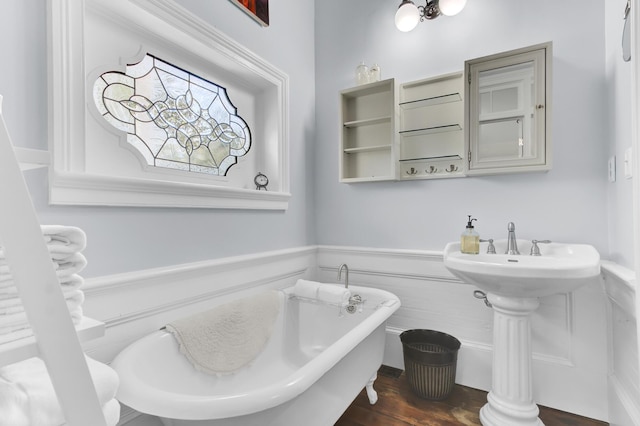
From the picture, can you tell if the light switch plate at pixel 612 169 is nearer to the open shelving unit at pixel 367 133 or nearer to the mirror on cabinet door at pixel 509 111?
the mirror on cabinet door at pixel 509 111

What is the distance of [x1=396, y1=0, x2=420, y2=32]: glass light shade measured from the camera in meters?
1.89

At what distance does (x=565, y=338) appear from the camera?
167 centimetres

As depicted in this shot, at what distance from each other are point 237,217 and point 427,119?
1361 mm

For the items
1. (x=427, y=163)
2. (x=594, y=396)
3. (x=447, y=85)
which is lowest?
(x=594, y=396)

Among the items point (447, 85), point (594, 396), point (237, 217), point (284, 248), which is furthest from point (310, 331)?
point (447, 85)

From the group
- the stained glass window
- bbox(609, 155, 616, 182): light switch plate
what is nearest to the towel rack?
the stained glass window

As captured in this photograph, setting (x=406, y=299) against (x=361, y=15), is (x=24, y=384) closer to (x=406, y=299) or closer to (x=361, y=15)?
(x=406, y=299)

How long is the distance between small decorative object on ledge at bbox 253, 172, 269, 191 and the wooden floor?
1400 mm

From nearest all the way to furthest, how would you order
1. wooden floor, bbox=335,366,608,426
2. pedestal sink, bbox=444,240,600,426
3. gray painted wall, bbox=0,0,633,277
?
gray painted wall, bbox=0,0,633,277, pedestal sink, bbox=444,240,600,426, wooden floor, bbox=335,366,608,426

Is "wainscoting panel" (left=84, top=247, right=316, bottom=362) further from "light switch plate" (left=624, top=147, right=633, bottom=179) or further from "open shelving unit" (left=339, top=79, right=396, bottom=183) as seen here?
"light switch plate" (left=624, top=147, right=633, bottom=179)

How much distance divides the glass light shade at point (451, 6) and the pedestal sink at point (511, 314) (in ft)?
4.53

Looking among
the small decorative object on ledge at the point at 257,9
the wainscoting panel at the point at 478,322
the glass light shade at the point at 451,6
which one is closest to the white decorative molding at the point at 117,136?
the small decorative object on ledge at the point at 257,9

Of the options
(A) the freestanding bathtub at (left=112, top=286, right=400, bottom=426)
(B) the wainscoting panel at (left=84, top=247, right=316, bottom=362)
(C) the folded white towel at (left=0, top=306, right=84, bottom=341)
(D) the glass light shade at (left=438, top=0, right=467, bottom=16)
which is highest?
(D) the glass light shade at (left=438, top=0, right=467, bottom=16)

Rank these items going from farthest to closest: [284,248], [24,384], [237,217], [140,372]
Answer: [284,248], [237,217], [140,372], [24,384]
